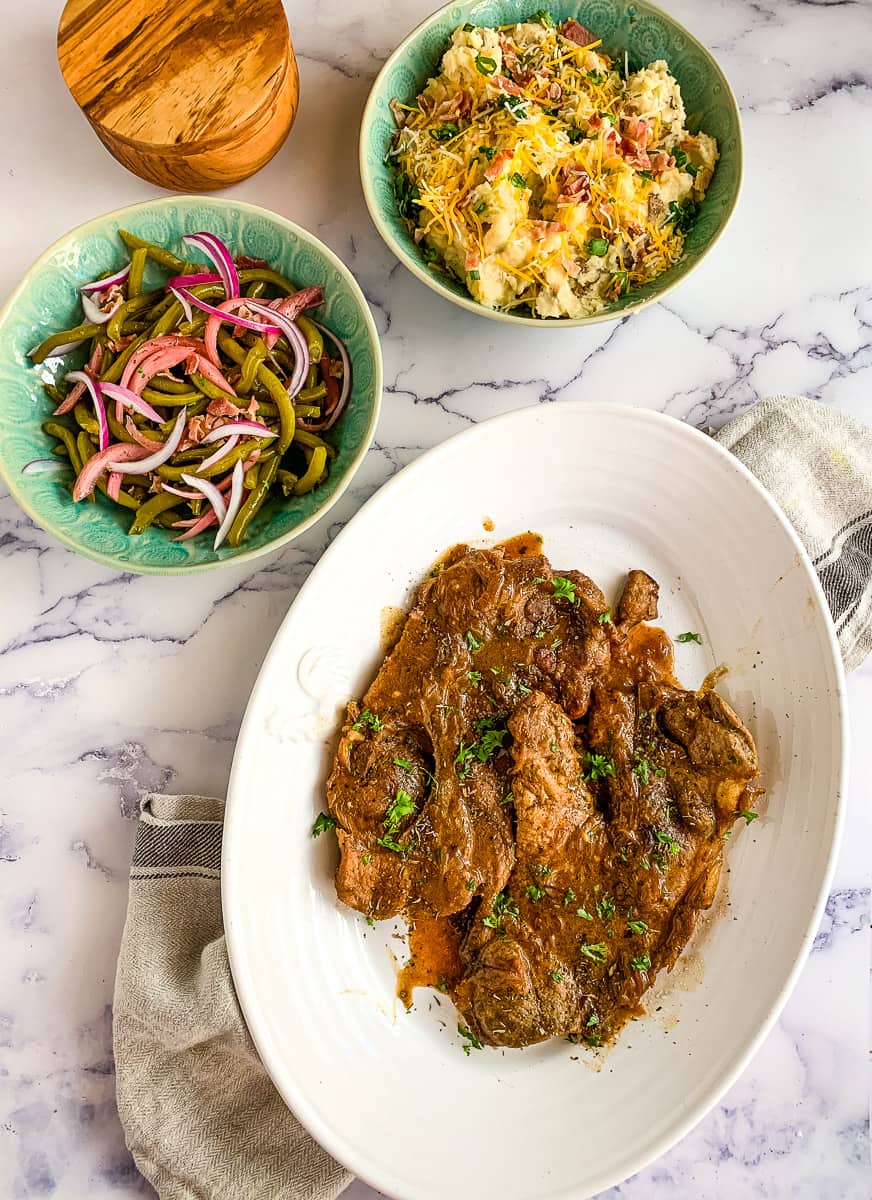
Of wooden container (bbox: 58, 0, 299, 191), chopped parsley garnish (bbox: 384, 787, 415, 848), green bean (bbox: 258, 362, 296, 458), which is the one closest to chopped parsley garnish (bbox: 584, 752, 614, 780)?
chopped parsley garnish (bbox: 384, 787, 415, 848)

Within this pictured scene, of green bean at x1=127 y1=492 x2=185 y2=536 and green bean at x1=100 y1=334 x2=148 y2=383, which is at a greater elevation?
green bean at x1=100 y1=334 x2=148 y2=383

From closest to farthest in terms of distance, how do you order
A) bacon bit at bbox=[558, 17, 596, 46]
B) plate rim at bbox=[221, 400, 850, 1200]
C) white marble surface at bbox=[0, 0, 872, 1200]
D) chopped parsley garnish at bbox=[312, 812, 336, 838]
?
plate rim at bbox=[221, 400, 850, 1200] < chopped parsley garnish at bbox=[312, 812, 336, 838] < bacon bit at bbox=[558, 17, 596, 46] < white marble surface at bbox=[0, 0, 872, 1200]

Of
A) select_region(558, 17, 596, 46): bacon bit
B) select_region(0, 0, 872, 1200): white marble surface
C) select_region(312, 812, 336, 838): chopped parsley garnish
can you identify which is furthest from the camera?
select_region(0, 0, 872, 1200): white marble surface

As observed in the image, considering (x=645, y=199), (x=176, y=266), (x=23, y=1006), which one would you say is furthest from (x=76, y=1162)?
(x=645, y=199)

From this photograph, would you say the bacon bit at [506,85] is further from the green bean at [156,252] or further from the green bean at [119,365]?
the green bean at [119,365]

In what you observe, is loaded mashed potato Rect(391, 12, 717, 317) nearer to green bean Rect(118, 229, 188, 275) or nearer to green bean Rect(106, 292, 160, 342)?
green bean Rect(118, 229, 188, 275)

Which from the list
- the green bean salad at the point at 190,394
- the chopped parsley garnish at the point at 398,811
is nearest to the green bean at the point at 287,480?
the green bean salad at the point at 190,394
